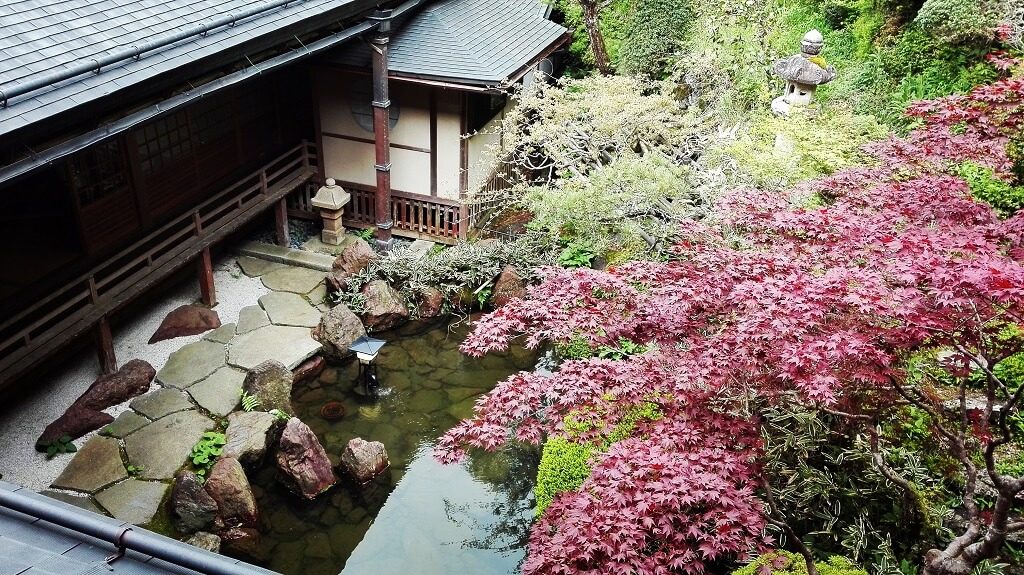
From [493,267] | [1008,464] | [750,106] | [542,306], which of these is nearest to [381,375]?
[493,267]

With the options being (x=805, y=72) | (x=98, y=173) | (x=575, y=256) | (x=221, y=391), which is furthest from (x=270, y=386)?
(x=805, y=72)

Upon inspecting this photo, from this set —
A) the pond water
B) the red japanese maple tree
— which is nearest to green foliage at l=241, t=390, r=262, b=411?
the pond water

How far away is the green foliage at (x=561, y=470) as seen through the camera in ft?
24.4

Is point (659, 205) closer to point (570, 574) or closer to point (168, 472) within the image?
point (570, 574)

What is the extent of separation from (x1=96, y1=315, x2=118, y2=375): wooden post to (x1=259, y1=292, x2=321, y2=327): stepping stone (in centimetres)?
222

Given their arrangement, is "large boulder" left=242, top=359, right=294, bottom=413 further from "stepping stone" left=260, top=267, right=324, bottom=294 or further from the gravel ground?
"stepping stone" left=260, top=267, right=324, bottom=294

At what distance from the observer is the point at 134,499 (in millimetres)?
7480

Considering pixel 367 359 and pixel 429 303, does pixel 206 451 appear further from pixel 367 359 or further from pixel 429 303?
pixel 429 303

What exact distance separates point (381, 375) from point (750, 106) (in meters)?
8.96

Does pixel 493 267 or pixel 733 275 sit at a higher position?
pixel 733 275

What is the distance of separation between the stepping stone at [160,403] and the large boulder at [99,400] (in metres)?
0.17

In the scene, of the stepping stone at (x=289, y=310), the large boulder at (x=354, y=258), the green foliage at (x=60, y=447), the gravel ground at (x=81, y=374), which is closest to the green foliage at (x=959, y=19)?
the large boulder at (x=354, y=258)

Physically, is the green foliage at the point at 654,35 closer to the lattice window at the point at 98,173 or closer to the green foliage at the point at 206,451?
the lattice window at the point at 98,173

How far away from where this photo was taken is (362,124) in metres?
12.9
